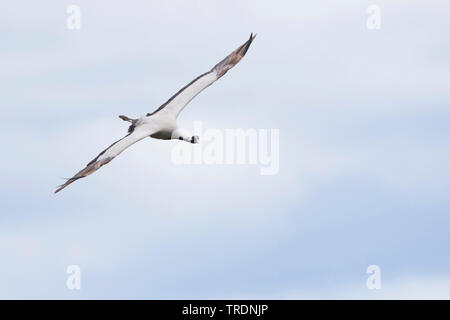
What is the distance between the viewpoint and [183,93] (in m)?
49.7

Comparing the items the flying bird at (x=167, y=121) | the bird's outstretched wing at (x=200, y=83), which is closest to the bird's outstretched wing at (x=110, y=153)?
the flying bird at (x=167, y=121)

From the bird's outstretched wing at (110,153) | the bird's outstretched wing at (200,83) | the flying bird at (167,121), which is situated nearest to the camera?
the bird's outstretched wing at (110,153)

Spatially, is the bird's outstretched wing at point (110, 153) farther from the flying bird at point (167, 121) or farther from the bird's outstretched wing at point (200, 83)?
the bird's outstretched wing at point (200, 83)

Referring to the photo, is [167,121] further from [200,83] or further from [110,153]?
[110,153]

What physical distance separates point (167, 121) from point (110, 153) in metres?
4.17

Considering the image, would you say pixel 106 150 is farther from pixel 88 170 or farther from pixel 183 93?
pixel 183 93

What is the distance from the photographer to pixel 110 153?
4384 cm

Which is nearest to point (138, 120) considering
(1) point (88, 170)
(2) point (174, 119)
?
(2) point (174, 119)

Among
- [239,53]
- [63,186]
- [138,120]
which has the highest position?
[239,53]

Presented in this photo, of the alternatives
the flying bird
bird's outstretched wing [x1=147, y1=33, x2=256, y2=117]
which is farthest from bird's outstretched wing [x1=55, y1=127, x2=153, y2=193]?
→ bird's outstretched wing [x1=147, y1=33, x2=256, y2=117]

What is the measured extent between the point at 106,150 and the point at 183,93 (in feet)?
21.7

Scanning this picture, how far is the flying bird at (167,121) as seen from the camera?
43656 millimetres

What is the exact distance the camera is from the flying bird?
43656mm

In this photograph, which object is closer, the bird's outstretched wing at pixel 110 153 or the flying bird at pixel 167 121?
the bird's outstretched wing at pixel 110 153
